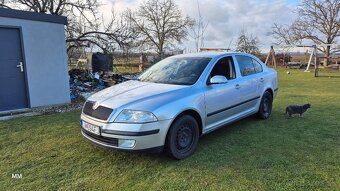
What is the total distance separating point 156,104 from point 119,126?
564mm

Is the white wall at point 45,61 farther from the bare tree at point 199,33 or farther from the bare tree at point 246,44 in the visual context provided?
the bare tree at point 246,44

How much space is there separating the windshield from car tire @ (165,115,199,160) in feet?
2.21

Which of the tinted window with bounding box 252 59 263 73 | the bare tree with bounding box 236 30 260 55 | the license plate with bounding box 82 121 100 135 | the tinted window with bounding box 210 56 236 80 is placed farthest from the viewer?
the bare tree with bounding box 236 30 260 55

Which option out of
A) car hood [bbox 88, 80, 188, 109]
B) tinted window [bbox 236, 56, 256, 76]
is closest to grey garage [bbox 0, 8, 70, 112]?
car hood [bbox 88, 80, 188, 109]

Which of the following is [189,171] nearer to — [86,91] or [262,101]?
[262,101]

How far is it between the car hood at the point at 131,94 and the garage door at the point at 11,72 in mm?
4158

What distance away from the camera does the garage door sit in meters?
6.68

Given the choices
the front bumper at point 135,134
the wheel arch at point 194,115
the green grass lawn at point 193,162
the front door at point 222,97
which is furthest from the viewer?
the front door at point 222,97

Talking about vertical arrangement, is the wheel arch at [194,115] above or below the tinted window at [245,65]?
below

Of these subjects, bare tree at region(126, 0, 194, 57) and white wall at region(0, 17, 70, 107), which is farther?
bare tree at region(126, 0, 194, 57)

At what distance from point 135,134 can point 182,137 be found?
83 cm

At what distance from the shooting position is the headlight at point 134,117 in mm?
3326

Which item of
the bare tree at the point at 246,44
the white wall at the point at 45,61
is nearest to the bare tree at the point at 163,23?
the bare tree at the point at 246,44

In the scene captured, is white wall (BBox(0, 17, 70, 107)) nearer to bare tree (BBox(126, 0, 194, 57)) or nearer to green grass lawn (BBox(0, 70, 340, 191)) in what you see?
green grass lawn (BBox(0, 70, 340, 191))
